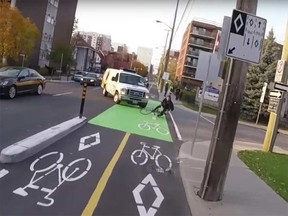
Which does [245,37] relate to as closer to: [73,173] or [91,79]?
[73,173]

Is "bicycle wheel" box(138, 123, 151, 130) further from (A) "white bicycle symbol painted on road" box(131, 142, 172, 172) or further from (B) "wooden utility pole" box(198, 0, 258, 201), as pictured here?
(B) "wooden utility pole" box(198, 0, 258, 201)

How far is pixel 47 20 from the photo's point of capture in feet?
197

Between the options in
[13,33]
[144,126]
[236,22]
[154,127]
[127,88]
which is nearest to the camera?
[236,22]

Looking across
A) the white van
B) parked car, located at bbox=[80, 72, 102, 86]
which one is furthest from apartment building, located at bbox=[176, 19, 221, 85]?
the white van

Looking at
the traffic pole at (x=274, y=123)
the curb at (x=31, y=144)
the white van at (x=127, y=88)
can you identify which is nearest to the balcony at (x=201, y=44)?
the white van at (x=127, y=88)

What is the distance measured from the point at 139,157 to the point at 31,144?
8.93 feet

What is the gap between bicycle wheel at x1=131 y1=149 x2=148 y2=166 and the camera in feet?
31.3

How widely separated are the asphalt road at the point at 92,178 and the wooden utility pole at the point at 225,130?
606mm

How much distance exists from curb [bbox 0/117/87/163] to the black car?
6.88m

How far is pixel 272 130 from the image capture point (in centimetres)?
1568

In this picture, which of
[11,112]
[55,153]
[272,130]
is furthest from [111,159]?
[272,130]

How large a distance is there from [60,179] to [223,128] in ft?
9.70

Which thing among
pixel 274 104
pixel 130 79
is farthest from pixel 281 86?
pixel 130 79

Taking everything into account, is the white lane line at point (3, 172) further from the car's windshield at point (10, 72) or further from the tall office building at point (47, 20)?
the tall office building at point (47, 20)
